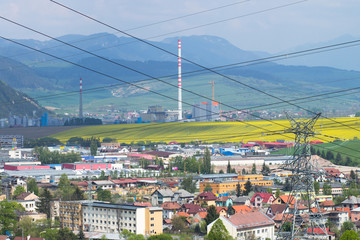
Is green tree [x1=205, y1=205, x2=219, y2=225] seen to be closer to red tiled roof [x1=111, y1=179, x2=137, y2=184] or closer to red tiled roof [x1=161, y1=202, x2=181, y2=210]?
red tiled roof [x1=161, y1=202, x2=181, y2=210]

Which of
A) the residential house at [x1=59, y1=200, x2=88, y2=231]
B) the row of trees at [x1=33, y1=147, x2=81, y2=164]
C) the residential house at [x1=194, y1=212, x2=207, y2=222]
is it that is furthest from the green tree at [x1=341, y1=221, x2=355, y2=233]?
the row of trees at [x1=33, y1=147, x2=81, y2=164]

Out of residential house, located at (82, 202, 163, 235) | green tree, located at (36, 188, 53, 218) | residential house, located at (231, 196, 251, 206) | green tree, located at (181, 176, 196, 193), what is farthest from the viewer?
green tree, located at (181, 176, 196, 193)

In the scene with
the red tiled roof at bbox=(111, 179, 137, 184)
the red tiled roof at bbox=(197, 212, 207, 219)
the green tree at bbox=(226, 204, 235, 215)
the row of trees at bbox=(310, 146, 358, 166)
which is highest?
the row of trees at bbox=(310, 146, 358, 166)

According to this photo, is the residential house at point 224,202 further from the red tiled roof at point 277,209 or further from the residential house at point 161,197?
the red tiled roof at point 277,209

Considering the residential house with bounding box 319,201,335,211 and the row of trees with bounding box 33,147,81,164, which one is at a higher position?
the row of trees with bounding box 33,147,81,164

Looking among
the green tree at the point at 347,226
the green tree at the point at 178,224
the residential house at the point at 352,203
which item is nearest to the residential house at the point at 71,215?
the green tree at the point at 178,224

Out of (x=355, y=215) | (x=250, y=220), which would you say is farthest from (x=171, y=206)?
(x=355, y=215)

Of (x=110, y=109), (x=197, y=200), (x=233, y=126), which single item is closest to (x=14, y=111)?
(x=110, y=109)
